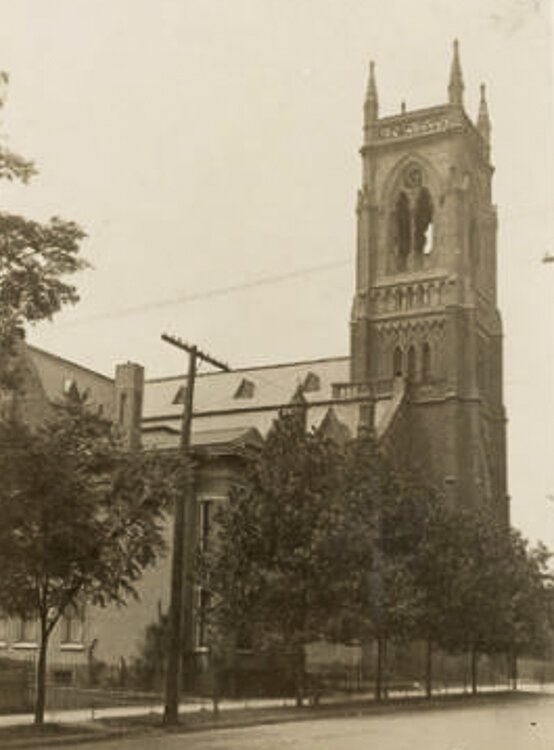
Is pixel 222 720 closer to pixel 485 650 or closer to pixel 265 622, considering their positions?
pixel 265 622

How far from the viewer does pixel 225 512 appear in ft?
111

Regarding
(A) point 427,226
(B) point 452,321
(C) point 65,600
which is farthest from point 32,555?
(A) point 427,226

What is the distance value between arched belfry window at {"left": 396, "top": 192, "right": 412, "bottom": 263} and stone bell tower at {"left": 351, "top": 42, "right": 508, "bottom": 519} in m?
0.08

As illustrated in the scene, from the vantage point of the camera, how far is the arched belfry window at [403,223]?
6869cm

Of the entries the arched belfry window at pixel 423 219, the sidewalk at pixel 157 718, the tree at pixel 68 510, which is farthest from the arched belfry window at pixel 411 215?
the tree at pixel 68 510

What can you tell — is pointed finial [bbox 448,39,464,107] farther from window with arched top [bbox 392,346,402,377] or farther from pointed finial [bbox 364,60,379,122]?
window with arched top [bbox 392,346,402,377]

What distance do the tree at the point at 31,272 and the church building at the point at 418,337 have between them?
3491 centimetres

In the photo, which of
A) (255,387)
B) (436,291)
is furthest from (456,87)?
(255,387)

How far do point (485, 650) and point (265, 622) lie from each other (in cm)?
1804

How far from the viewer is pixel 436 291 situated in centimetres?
6494

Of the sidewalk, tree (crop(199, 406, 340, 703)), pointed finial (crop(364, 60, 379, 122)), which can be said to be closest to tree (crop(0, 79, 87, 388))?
the sidewalk

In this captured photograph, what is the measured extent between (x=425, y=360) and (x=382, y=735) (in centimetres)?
4258

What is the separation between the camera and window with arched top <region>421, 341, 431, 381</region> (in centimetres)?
6359

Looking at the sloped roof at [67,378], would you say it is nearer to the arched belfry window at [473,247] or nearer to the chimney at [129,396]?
the chimney at [129,396]
